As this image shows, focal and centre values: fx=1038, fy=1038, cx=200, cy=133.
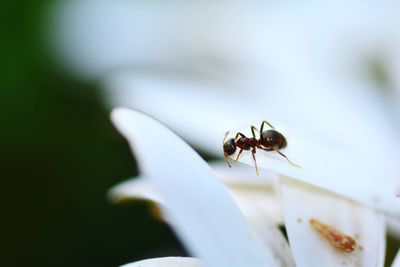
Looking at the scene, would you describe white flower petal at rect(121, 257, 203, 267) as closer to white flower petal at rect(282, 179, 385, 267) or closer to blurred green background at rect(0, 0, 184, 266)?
white flower petal at rect(282, 179, 385, 267)

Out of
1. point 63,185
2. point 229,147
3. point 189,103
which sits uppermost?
point 229,147

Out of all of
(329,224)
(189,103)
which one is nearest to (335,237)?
(329,224)

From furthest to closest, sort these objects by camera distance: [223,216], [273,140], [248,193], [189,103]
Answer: [189,103]
[248,193]
[273,140]
[223,216]

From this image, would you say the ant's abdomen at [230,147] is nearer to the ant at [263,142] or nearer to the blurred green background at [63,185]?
the ant at [263,142]

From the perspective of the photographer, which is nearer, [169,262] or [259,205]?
[169,262]

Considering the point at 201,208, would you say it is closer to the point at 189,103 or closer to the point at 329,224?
the point at 329,224

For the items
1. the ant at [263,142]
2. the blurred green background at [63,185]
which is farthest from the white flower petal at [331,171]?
the blurred green background at [63,185]

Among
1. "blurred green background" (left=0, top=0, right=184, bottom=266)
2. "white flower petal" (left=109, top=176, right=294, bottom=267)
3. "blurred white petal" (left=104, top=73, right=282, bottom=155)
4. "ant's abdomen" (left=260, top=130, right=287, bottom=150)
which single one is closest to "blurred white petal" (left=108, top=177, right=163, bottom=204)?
"white flower petal" (left=109, top=176, right=294, bottom=267)
